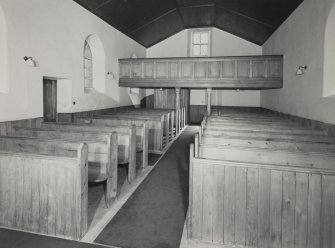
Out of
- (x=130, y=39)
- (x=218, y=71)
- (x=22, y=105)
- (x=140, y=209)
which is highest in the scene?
(x=130, y=39)

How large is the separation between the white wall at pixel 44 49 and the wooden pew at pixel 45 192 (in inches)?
103

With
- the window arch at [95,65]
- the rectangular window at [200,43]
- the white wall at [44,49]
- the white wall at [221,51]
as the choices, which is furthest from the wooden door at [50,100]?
the rectangular window at [200,43]

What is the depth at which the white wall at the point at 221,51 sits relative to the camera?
15.2m

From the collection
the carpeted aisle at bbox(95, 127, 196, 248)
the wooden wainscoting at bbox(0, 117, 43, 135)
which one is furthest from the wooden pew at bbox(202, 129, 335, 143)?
the wooden wainscoting at bbox(0, 117, 43, 135)

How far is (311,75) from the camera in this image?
686 centimetres

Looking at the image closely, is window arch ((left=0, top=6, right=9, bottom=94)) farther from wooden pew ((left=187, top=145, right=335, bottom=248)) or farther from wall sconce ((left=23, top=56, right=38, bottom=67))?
wooden pew ((left=187, top=145, right=335, bottom=248))

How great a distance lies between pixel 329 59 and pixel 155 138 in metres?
4.89

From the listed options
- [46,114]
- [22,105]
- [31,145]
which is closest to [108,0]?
[46,114]

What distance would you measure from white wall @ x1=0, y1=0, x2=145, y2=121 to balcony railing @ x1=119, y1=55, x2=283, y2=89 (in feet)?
6.38

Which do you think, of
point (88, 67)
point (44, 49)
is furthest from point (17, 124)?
point (88, 67)

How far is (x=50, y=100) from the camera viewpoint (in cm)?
804

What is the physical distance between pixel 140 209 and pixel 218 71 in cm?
825

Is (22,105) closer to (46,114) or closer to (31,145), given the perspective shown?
(46,114)

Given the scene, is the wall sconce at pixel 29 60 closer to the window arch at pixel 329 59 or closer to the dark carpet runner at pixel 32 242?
the dark carpet runner at pixel 32 242
